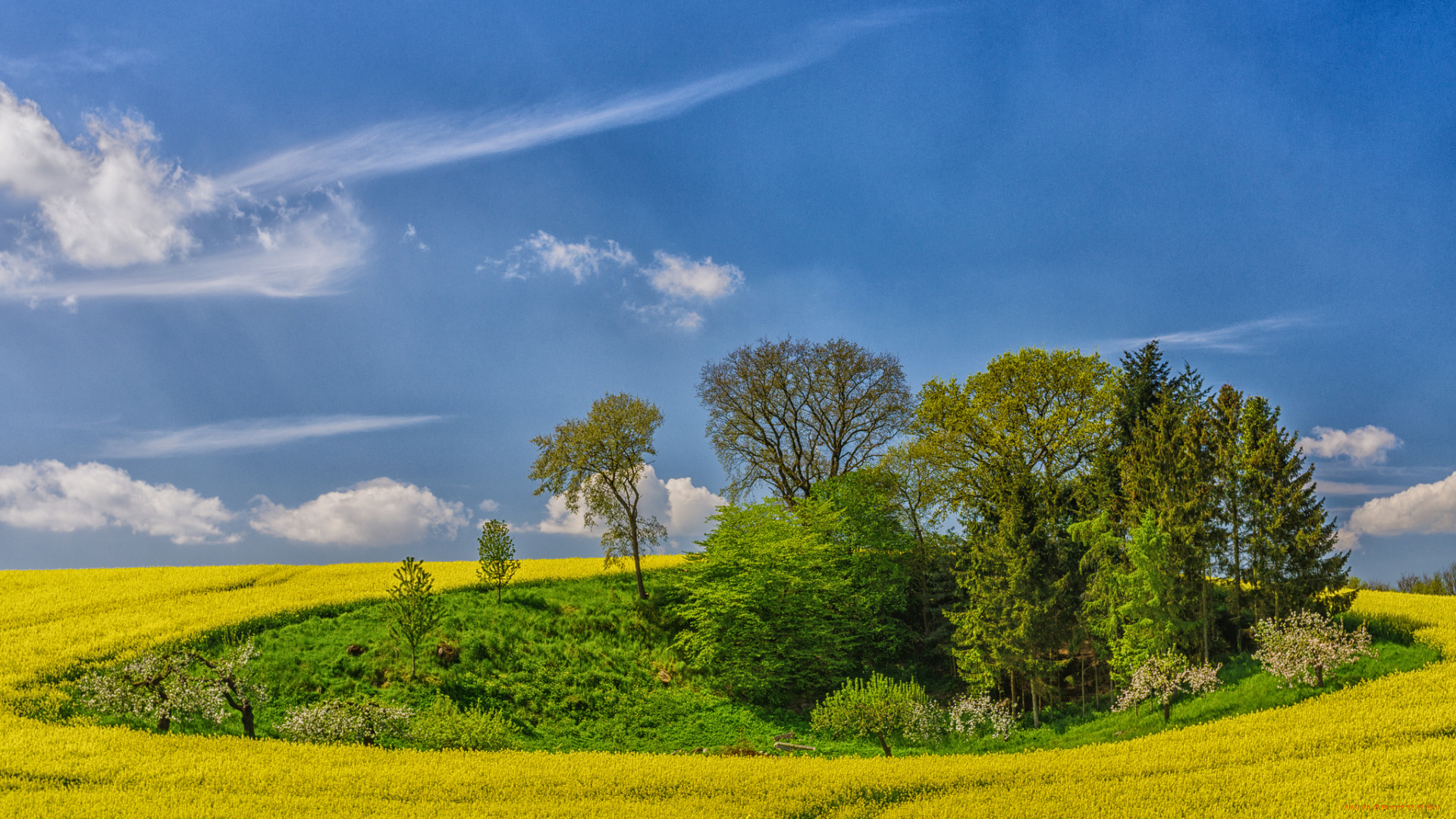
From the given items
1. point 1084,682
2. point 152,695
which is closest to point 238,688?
point 152,695

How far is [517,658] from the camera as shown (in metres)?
38.1

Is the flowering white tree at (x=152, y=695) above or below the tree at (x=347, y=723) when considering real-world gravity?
above

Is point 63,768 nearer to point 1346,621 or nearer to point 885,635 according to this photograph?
point 885,635

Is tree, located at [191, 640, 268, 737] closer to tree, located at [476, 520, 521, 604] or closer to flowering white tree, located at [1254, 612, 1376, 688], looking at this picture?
tree, located at [476, 520, 521, 604]

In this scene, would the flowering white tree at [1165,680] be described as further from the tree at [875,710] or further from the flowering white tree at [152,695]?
the flowering white tree at [152,695]

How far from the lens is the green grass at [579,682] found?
3061 centimetres

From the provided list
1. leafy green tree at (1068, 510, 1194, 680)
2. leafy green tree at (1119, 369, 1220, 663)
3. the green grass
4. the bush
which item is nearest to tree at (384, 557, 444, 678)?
the green grass

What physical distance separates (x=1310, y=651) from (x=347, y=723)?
34.3 meters

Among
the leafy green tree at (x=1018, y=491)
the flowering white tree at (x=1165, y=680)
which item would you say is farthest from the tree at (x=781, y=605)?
the flowering white tree at (x=1165, y=680)

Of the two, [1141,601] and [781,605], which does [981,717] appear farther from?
[781,605]

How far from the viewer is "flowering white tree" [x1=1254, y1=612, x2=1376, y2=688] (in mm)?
28719

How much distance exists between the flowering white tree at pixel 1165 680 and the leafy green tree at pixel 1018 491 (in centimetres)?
404

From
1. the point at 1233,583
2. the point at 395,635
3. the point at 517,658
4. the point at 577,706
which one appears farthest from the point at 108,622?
the point at 1233,583

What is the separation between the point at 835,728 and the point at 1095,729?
10.7 m
